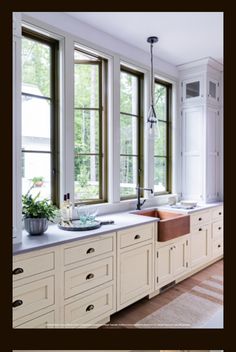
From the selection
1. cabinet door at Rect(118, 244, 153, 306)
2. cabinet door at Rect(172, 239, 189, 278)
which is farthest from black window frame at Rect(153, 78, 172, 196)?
cabinet door at Rect(118, 244, 153, 306)

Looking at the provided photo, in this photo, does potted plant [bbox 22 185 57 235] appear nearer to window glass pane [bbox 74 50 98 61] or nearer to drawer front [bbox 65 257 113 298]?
drawer front [bbox 65 257 113 298]

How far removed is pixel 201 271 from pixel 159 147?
6.08 ft

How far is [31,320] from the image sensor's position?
182 cm

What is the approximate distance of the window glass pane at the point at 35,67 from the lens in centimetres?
255

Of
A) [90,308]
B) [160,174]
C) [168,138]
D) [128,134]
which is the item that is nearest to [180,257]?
[160,174]

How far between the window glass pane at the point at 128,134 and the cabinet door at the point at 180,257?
1.33 metres

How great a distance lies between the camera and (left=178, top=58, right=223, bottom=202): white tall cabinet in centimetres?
409

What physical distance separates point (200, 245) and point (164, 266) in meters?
0.88

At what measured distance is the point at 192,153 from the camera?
4258mm

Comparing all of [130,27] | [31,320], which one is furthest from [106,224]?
[130,27]

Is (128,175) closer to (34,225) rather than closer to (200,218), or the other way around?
(200,218)

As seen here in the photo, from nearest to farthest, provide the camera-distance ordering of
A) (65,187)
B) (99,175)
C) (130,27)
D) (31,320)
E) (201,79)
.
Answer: (31,320), (65,187), (130,27), (99,175), (201,79)

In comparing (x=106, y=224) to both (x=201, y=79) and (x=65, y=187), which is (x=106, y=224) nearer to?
(x=65, y=187)

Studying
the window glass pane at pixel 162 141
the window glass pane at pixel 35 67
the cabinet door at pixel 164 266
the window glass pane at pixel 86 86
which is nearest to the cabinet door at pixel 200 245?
the cabinet door at pixel 164 266
